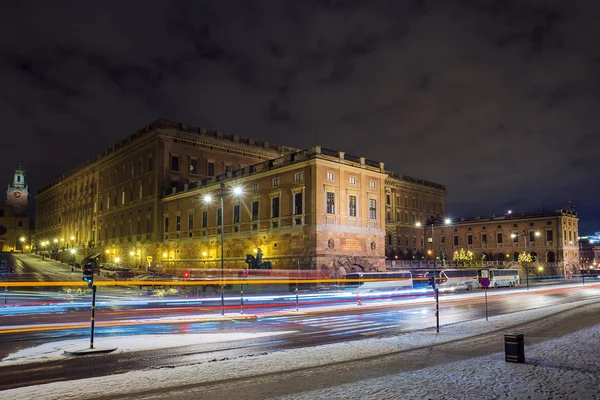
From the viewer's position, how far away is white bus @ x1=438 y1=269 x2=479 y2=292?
4591 cm

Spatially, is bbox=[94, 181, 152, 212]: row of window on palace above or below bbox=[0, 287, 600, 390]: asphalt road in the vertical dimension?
above

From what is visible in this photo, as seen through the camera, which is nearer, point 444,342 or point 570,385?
point 570,385

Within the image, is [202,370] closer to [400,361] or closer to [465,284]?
[400,361]

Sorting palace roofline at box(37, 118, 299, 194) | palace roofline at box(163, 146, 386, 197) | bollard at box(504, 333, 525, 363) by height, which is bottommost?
bollard at box(504, 333, 525, 363)

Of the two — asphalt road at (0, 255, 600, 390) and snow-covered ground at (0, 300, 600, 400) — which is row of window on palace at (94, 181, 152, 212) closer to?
asphalt road at (0, 255, 600, 390)

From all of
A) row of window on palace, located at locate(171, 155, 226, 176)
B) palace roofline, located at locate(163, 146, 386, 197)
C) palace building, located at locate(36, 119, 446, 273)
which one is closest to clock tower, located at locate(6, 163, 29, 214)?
palace building, located at locate(36, 119, 446, 273)

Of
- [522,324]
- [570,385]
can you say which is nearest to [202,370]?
[570,385]

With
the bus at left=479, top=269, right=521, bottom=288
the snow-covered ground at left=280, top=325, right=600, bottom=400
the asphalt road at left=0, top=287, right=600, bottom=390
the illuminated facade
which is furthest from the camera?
the bus at left=479, top=269, right=521, bottom=288

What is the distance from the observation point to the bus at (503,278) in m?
51.7

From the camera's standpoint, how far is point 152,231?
232 ft

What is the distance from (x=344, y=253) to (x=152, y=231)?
34.2 m

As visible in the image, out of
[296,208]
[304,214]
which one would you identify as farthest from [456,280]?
[296,208]

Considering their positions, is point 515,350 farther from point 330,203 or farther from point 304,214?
point 330,203

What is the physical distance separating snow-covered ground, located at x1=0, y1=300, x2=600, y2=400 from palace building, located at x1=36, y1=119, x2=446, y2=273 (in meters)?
23.2
